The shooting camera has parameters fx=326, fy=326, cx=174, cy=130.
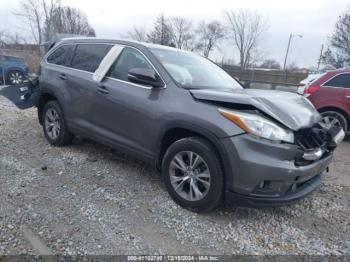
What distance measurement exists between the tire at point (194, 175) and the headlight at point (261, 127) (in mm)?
399

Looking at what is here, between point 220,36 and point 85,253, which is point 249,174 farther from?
point 220,36

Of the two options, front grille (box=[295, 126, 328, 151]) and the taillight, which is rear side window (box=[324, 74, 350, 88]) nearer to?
the taillight

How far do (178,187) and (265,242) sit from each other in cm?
103

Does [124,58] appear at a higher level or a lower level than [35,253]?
higher

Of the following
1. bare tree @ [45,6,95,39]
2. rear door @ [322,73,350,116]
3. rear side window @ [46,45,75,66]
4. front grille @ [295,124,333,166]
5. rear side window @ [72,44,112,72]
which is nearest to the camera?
front grille @ [295,124,333,166]

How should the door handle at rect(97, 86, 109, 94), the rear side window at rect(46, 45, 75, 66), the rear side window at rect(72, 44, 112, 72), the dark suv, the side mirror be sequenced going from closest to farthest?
the side mirror, the door handle at rect(97, 86, 109, 94), the rear side window at rect(72, 44, 112, 72), the rear side window at rect(46, 45, 75, 66), the dark suv

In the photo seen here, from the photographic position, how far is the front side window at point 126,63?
13.1 feet

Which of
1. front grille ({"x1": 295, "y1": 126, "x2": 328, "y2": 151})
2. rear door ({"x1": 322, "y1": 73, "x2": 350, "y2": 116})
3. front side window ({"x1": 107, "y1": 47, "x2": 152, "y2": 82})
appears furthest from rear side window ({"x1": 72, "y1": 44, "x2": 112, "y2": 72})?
rear door ({"x1": 322, "y1": 73, "x2": 350, "y2": 116})

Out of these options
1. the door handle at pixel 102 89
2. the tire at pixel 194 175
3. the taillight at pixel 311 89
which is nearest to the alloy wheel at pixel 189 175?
the tire at pixel 194 175

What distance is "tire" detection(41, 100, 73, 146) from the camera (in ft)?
16.6

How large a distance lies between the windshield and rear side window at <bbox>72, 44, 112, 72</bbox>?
0.85 meters

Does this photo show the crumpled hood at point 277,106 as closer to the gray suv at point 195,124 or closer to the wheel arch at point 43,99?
the gray suv at point 195,124

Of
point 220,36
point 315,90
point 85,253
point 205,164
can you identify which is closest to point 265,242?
point 205,164

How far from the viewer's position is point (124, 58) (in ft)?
13.8
